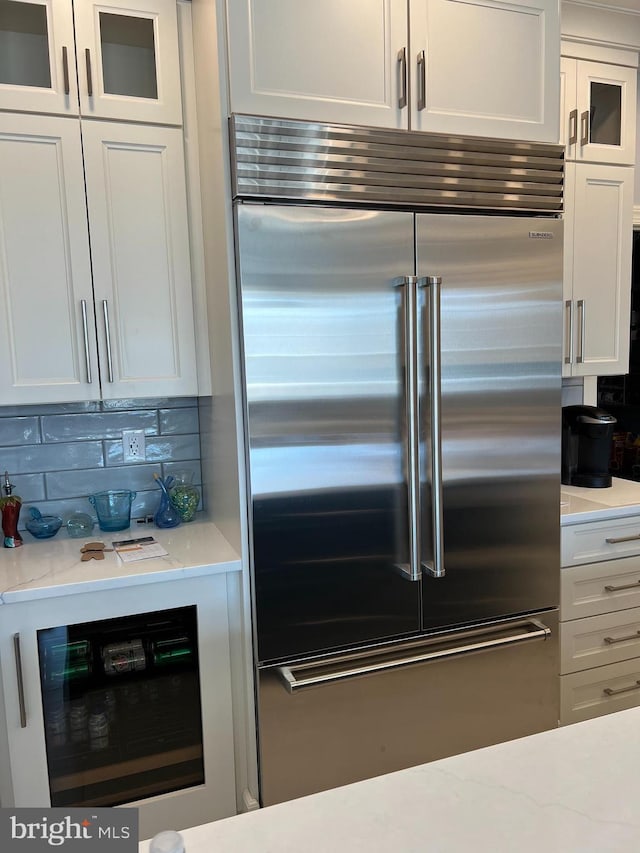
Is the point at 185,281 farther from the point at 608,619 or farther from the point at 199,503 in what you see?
the point at 608,619

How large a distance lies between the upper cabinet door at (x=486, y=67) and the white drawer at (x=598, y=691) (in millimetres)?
1928

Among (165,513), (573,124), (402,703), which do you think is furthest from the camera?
(573,124)

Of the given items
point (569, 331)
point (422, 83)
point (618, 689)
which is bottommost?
point (618, 689)

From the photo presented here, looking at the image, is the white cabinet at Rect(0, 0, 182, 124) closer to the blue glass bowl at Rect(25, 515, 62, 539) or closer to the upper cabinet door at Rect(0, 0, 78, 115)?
the upper cabinet door at Rect(0, 0, 78, 115)

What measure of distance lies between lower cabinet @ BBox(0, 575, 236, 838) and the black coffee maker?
1678 mm

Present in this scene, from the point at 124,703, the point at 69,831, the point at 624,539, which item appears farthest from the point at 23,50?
the point at 624,539

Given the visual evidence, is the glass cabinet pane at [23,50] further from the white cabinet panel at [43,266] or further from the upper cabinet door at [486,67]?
the upper cabinet door at [486,67]

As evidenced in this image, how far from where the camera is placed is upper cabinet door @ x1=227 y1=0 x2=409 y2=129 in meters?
1.67

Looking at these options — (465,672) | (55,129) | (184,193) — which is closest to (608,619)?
(465,672)

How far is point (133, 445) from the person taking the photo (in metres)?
2.36

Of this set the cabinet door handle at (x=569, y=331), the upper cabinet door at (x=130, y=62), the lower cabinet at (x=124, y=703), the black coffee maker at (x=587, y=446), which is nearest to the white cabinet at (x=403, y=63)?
the upper cabinet door at (x=130, y=62)

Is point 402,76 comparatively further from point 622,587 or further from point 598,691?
point 598,691

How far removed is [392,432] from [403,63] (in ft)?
3.56

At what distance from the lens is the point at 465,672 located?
6.63ft
